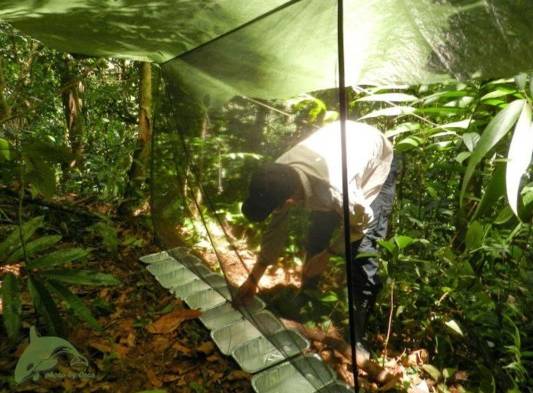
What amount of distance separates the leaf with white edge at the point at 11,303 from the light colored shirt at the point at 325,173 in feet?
2.95

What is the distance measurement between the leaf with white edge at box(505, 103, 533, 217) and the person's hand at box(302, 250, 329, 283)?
0.45 metres

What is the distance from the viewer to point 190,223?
6.66 feet

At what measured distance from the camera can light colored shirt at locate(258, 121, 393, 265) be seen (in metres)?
0.94

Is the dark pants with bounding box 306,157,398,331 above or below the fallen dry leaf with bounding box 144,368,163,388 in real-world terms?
above

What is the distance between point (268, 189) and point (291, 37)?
452 mm

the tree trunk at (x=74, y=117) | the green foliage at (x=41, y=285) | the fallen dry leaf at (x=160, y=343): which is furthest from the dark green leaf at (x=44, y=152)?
the tree trunk at (x=74, y=117)

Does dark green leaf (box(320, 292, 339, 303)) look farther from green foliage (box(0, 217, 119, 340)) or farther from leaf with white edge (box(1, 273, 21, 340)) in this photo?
leaf with white edge (box(1, 273, 21, 340))

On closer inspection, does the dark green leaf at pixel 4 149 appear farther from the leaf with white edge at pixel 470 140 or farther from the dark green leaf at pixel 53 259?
the leaf with white edge at pixel 470 140

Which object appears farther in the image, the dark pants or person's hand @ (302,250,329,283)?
the dark pants

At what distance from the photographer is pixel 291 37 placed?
3.50ft

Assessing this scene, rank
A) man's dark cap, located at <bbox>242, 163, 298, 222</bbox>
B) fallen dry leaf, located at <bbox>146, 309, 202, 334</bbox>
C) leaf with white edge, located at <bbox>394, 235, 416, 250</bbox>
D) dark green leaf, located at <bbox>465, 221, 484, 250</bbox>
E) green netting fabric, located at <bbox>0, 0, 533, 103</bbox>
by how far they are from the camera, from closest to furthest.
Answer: green netting fabric, located at <bbox>0, 0, 533, 103</bbox>
man's dark cap, located at <bbox>242, 163, 298, 222</bbox>
dark green leaf, located at <bbox>465, 221, 484, 250</bbox>
leaf with white edge, located at <bbox>394, 235, 416, 250</bbox>
fallen dry leaf, located at <bbox>146, 309, 202, 334</bbox>

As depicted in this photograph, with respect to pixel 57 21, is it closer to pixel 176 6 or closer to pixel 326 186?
pixel 176 6

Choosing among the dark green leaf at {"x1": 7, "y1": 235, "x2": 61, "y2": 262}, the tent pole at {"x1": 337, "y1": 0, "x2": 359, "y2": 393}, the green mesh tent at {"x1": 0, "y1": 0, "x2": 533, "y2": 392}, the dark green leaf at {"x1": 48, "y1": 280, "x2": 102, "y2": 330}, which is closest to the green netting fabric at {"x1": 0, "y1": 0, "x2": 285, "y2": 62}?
the green mesh tent at {"x1": 0, "y1": 0, "x2": 533, "y2": 392}

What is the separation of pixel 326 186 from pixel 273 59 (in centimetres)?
51
